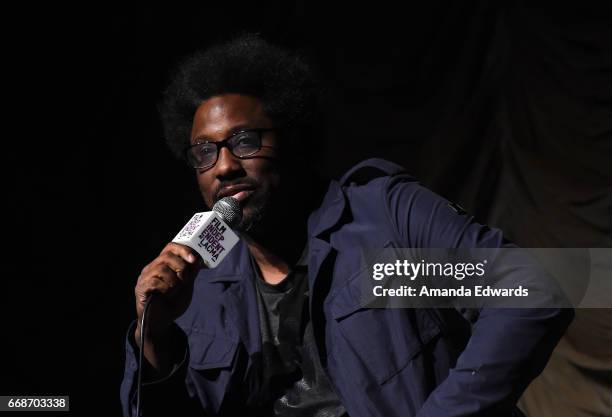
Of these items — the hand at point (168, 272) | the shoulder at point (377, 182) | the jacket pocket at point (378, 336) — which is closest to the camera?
the hand at point (168, 272)

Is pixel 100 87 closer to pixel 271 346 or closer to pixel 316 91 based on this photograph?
pixel 316 91

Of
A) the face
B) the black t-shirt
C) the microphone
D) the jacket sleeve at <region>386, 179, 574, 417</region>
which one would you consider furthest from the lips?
the jacket sleeve at <region>386, 179, 574, 417</region>

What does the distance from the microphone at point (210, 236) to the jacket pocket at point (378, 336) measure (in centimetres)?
30

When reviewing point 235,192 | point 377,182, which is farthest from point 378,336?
point 235,192

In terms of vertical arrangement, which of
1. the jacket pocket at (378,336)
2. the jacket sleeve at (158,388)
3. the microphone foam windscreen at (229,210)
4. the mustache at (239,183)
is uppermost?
the mustache at (239,183)

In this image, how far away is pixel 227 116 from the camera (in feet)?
5.82

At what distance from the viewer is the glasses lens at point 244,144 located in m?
1.72

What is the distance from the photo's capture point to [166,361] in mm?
1645

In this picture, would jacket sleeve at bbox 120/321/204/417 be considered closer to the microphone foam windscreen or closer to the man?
the man

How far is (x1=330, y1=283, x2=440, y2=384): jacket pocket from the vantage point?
1538 mm

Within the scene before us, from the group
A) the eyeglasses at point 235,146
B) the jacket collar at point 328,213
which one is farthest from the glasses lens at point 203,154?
the jacket collar at point 328,213

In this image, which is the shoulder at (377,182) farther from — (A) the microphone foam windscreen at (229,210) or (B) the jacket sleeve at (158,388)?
(B) the jacket sleeve at (158,388)

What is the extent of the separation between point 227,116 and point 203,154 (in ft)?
0.36

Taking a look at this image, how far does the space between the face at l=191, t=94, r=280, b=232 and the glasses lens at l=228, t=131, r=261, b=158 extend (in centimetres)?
1
